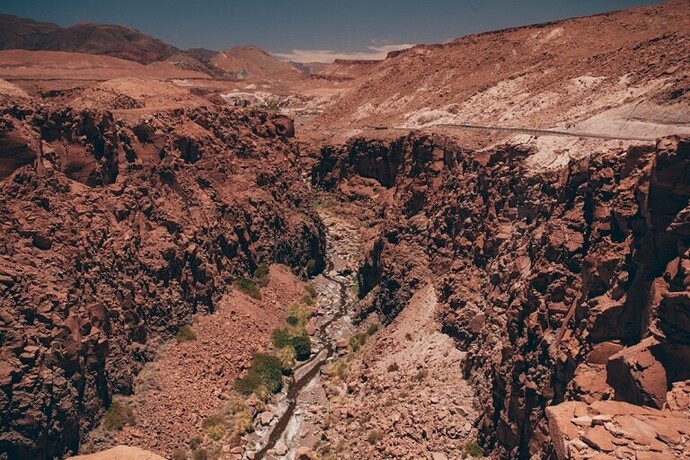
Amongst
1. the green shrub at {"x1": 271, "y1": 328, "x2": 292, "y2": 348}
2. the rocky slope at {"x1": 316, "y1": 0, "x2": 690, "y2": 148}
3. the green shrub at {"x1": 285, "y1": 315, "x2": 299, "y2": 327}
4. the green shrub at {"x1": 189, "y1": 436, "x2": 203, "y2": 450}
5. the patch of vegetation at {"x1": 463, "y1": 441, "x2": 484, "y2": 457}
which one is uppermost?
the rocky slope at {"x1": 316, "y1": 0, "x2": 690, "y2": 148}

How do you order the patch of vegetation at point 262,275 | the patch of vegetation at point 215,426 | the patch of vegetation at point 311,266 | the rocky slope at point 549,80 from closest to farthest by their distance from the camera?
the patch of vegetation at point 215,426 < the rocky slope at point 549,80 < the patch of vegetation at point 262,275 < the patch of vegetation at point 311,266

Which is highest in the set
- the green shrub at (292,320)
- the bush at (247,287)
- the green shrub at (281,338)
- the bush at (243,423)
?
the bush at (247,287)

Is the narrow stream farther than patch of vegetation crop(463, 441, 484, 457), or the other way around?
the narrow stream

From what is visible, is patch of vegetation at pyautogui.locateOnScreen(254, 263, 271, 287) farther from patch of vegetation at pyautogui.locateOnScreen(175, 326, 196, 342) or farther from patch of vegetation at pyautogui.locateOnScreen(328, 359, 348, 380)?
patch of vegetation at pyautogui.locateOnScreen(328, 359, 348, 380)

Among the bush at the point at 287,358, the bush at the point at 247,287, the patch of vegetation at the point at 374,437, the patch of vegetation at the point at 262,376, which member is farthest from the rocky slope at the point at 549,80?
the patch of vegetation at the point at 262,376

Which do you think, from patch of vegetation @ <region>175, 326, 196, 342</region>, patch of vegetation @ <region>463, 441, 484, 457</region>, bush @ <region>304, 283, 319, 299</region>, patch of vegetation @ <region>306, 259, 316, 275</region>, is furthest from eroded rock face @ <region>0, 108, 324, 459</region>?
patch of vegetation @ <region>463, 441, 484, 457</region>

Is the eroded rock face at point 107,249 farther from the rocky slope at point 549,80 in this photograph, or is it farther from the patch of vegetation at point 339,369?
the rocky slope at point 549,80

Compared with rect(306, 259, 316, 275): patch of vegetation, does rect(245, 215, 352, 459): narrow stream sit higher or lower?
lower

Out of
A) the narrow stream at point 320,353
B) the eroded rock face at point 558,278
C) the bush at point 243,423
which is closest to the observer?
the eroded rock face at point 558,278
